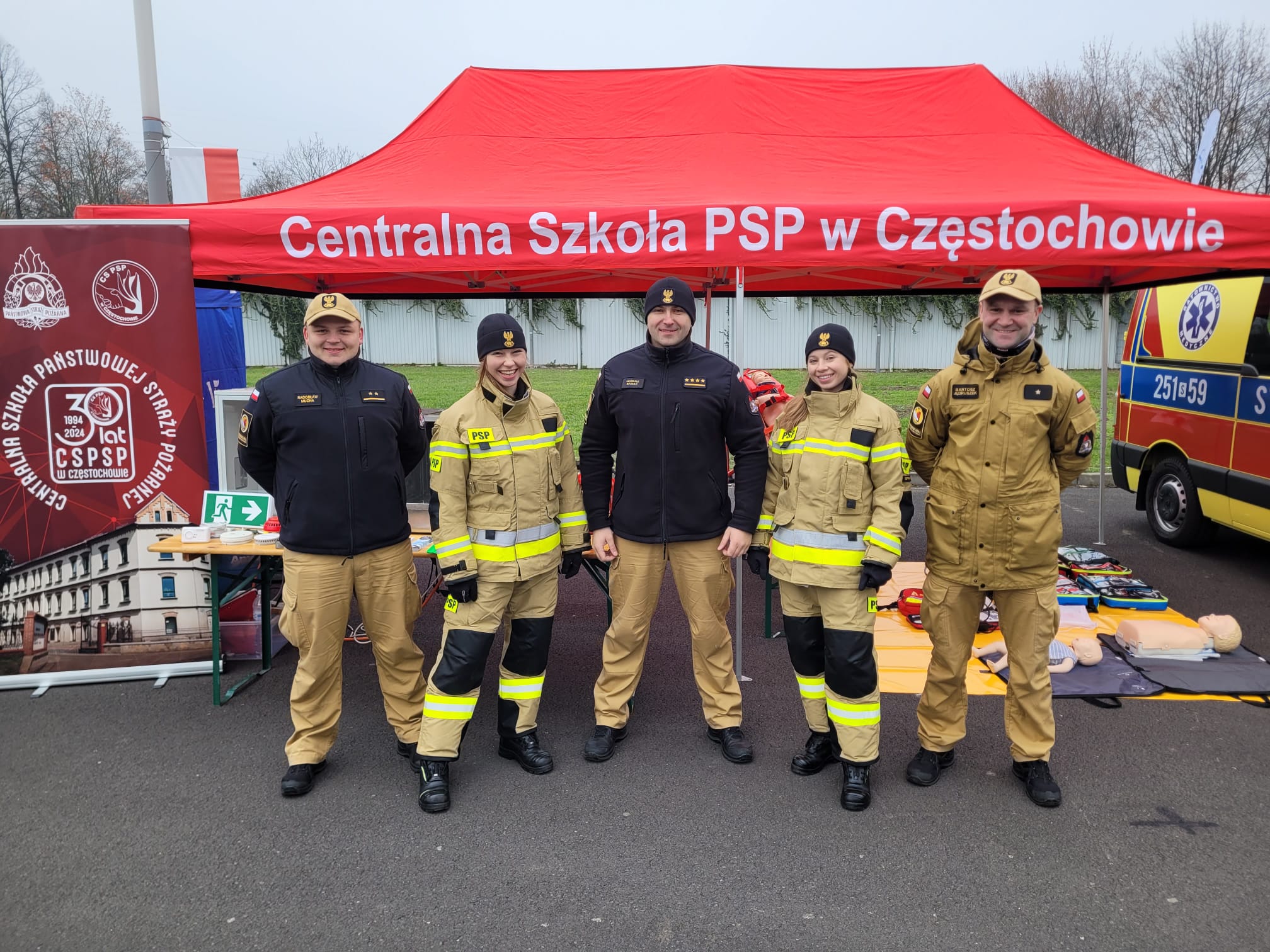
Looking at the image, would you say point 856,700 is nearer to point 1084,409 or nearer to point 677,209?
point 1084,409

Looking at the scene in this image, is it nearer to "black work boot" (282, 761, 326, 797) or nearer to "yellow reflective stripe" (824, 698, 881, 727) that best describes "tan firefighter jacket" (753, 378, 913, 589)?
"yellow reflective stripe" (824, 698, 881, 727)

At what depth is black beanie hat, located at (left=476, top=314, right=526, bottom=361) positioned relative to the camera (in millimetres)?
3168

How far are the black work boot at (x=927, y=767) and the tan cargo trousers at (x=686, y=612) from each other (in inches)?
29.0

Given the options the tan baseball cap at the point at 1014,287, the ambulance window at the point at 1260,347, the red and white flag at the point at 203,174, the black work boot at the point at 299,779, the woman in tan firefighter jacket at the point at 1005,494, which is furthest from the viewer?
the red and white flag at the point at 203,174

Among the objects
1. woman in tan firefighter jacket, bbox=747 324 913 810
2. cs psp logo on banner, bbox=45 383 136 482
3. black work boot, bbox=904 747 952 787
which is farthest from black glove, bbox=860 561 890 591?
cs psp logo on banner, bbox=45 383 136 482

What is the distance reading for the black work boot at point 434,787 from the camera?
3.15 meters

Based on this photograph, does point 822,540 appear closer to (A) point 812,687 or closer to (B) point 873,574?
(B) point 873,574

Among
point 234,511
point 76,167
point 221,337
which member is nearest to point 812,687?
point 234,511

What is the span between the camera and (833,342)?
308 centimetres

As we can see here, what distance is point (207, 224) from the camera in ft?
13.8

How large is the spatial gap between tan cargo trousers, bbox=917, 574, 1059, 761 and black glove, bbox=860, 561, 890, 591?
1.19ft

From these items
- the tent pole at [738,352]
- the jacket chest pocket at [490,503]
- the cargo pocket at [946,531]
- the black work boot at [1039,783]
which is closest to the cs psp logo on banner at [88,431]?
the jacket chest pocket at [490,503]

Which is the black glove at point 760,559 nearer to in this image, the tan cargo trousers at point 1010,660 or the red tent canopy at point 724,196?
the tan cargo trousers at point 1010,660

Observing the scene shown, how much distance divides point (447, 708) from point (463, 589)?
1.63 ft
